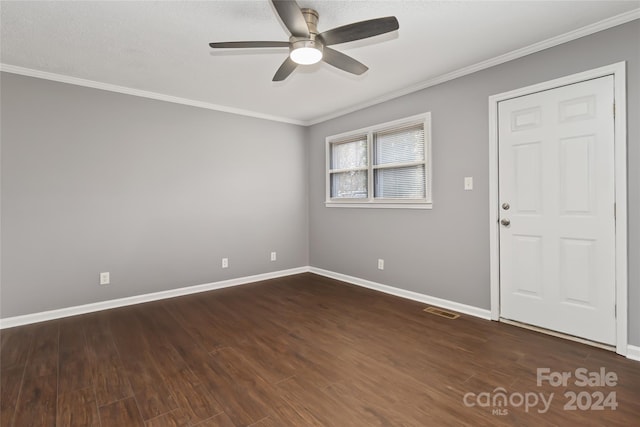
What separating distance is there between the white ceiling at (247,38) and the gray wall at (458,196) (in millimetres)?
175

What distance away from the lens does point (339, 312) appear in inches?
Result: 131

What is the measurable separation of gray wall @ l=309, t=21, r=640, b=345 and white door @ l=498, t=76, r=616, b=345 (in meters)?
0.13

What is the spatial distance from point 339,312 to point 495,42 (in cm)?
287

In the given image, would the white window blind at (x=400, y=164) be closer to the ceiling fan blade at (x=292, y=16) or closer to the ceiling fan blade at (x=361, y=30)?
the ceiling fan blade at (x=361, y=30)

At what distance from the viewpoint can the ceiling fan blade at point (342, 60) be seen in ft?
7.42

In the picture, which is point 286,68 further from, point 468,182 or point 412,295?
point 412,295

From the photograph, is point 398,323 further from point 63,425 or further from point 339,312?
point 63,425

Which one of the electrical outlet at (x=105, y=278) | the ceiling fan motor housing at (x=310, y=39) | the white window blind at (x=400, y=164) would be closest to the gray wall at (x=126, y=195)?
the electrical outlet at (x=105, y=278)

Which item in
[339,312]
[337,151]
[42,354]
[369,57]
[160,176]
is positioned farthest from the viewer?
[337,151]

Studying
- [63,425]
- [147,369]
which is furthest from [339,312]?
[63,425]

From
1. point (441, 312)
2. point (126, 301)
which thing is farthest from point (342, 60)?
point (126, 301)

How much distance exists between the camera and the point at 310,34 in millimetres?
2021

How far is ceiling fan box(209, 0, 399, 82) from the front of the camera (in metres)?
1.80

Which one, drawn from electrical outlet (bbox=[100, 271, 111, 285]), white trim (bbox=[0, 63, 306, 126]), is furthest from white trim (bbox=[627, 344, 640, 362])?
electrical outlet (bbox=[100, 271, 111, 285])
